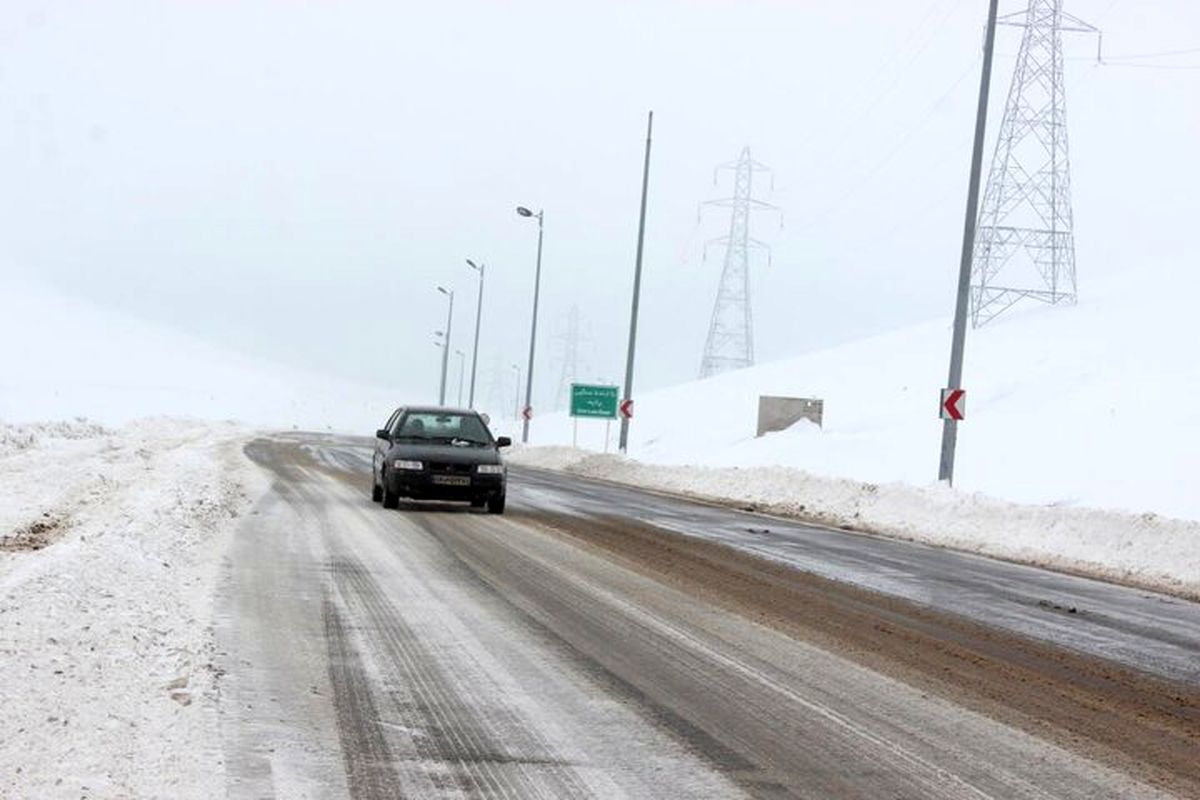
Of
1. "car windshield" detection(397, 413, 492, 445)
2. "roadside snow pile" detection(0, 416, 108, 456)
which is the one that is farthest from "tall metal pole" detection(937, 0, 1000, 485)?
"roadside snow pile" detection(0, 416, 108, 456)

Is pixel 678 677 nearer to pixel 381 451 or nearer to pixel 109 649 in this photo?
pixel 109 649

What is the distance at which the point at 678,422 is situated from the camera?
70375 millimetres

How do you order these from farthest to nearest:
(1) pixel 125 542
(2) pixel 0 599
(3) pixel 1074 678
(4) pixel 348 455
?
(4) pixel 348 455
(1) pixel 125 542
(3) pixel 1074 678
(2) pixel 0 599

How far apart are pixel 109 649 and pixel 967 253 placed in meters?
21.3

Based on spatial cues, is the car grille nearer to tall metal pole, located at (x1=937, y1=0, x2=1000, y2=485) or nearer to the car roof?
the car roof

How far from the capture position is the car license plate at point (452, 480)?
19234mm

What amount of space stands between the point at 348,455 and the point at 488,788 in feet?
118

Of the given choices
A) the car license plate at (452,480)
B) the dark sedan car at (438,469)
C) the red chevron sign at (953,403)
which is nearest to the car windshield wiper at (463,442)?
the dark sedan car at (438,469)

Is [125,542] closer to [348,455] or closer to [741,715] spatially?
[741,715]

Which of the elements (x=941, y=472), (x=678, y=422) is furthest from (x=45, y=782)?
(x=678, y=422)

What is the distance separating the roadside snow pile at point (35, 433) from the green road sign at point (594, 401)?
16.4m

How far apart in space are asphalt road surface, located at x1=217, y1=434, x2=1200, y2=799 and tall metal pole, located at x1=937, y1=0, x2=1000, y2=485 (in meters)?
9.73

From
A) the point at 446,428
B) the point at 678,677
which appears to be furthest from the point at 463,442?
the point at 678,677

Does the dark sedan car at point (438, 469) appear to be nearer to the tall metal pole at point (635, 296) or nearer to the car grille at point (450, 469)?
the car grille at point (450, 469)
